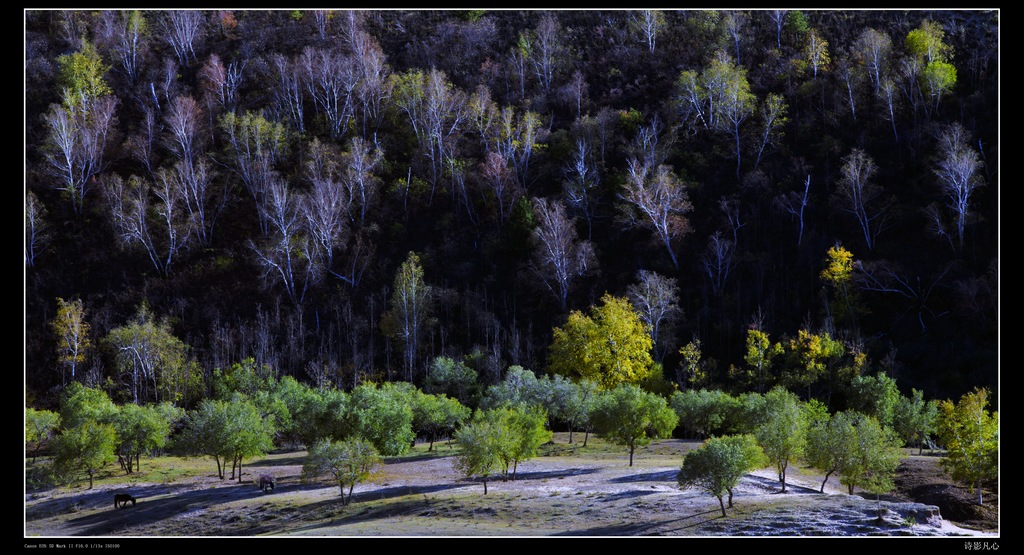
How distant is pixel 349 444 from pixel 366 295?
1963 inches

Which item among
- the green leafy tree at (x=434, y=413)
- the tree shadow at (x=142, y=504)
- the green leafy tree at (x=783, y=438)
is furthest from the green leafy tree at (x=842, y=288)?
the tree shadow at (x=142, y=504)

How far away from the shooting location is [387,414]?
184 feet

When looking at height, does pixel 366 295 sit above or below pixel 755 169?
below

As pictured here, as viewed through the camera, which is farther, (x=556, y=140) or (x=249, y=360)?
(x=556, y=140)

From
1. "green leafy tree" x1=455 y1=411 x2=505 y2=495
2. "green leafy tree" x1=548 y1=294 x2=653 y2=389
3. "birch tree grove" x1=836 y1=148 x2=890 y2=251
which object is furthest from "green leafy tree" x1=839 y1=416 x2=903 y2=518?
"birch tree grove" x1=836 y1=148 x2=890 y2=251

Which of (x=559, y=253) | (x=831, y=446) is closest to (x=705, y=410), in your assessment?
(x=831, y=446)

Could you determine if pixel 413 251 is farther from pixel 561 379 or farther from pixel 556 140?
pixel 561 379

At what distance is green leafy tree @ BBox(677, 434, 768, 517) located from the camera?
3953cm

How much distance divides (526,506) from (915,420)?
103ft

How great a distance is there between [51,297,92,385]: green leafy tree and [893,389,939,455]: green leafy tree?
7174cm

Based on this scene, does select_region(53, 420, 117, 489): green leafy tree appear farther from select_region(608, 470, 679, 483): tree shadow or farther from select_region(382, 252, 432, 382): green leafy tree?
select_region(382, 252, 432, 382): green leafy tree
